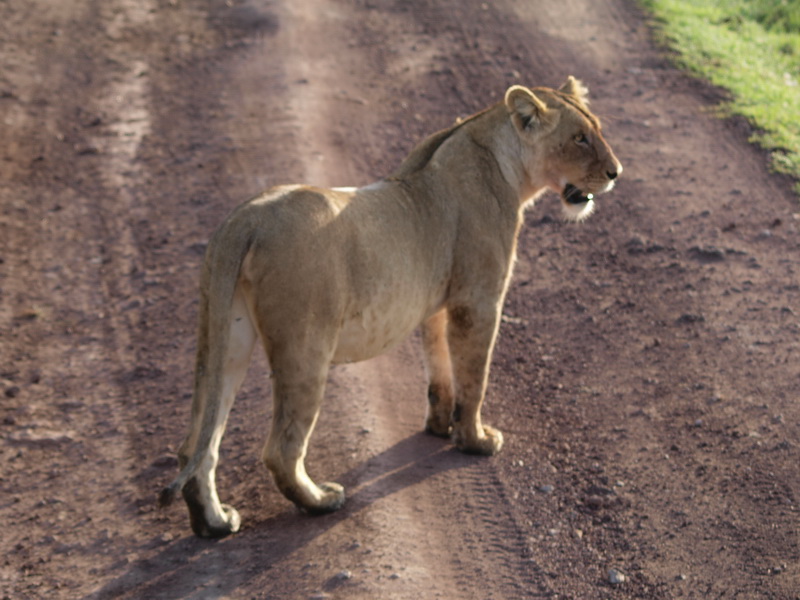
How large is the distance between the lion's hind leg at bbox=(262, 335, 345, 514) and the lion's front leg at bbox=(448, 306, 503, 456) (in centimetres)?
118

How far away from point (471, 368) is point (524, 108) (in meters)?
1.61

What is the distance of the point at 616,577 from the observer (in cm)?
551

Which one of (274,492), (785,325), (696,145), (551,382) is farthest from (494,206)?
(696,145)

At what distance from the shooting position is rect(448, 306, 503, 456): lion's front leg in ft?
21.1

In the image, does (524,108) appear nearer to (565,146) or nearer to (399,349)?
(565,146)

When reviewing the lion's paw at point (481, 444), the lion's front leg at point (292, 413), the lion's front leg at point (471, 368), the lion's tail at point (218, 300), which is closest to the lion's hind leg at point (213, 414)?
the lion's tail at point (218, 300)

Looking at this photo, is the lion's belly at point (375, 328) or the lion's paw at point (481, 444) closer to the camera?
the lion's belly at point (375, 328)

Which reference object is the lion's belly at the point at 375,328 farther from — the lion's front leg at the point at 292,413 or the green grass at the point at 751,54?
the green grass at the point at 751,54

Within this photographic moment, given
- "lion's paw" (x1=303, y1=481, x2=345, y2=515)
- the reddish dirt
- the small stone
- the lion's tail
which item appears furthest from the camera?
"lion's paw" (x1=303, y1=481, x2=345, y2=515)

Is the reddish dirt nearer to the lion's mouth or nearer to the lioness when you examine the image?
the lioness

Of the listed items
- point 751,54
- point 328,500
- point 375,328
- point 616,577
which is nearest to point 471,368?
point 375,328

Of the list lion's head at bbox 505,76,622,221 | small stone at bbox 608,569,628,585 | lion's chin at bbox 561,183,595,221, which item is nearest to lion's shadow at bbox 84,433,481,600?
small stone at bbox 608,569,628,585

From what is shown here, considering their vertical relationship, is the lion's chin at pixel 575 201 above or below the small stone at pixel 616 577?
above

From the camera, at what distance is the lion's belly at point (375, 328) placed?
5734 mm
